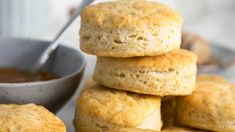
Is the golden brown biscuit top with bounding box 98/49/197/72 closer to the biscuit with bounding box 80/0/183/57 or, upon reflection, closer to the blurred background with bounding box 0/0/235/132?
the biscuit with bounding box 80/0/183/57

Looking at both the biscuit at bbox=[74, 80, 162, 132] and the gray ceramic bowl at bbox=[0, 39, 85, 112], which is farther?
the gray ceramic bowl at bbox=[0, 39, 85, 112]

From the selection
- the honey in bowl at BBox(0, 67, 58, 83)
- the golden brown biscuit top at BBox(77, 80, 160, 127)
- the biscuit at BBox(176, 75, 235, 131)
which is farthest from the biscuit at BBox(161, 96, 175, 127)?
the honey in bowl at BBox(0, 67, 58, 83)

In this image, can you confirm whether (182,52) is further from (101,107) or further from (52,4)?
(52,4)

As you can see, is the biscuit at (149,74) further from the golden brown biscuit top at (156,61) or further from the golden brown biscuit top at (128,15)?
the golden brown biscuit top at (128,15)

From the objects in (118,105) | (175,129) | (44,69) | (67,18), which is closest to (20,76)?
(44,69)

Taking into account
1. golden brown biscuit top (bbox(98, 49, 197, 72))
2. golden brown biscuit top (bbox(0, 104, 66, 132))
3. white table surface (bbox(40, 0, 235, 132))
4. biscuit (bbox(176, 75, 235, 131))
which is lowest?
white table surface (bbox(40, 0, 235, 132))

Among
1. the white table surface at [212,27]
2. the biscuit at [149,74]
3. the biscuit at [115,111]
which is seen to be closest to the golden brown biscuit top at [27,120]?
the biscuit at [115,111]

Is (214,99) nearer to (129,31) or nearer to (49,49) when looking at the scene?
(129,31)
